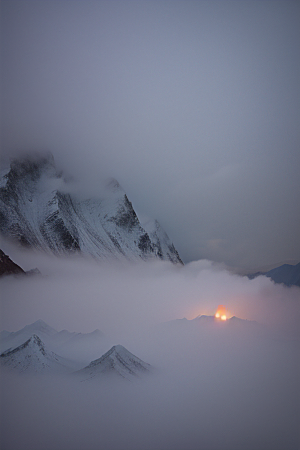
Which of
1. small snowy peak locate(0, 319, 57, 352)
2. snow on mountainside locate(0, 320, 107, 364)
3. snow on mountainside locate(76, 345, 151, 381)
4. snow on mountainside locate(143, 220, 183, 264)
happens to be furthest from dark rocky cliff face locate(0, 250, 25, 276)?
snow on mountainside locate(143, 220, 183, 264)

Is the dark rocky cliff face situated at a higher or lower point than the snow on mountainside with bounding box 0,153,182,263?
lower

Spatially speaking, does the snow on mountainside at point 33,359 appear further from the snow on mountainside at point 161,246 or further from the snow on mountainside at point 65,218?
the snow on mountainside at point 161,246

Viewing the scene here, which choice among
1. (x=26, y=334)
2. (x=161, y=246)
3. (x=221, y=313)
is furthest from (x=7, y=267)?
(x=161, y=246)

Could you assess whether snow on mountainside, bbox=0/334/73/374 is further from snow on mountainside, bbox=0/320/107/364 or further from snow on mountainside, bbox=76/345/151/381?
snow on mountainside, bbox=76/345/151/381

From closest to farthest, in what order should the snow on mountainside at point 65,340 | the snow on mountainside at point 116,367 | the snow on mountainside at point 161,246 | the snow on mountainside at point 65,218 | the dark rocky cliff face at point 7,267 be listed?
the snow on mountainside at point 116,367
the snow on mountainside at point 65,340
the dark rocky cliff face at point 7,267
the snow on mountainside at point 65,218
the snow on mountainside at point 161,246

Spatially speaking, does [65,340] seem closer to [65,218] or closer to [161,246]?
[65,218]

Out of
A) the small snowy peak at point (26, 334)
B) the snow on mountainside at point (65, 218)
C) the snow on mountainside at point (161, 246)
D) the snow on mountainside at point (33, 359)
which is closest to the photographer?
the snow on mountainside at point (33, 359)

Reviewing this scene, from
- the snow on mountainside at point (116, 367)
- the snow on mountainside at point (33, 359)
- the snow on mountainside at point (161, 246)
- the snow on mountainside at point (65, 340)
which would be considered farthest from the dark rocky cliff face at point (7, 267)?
the snow on mountainside at point (161, 246)
